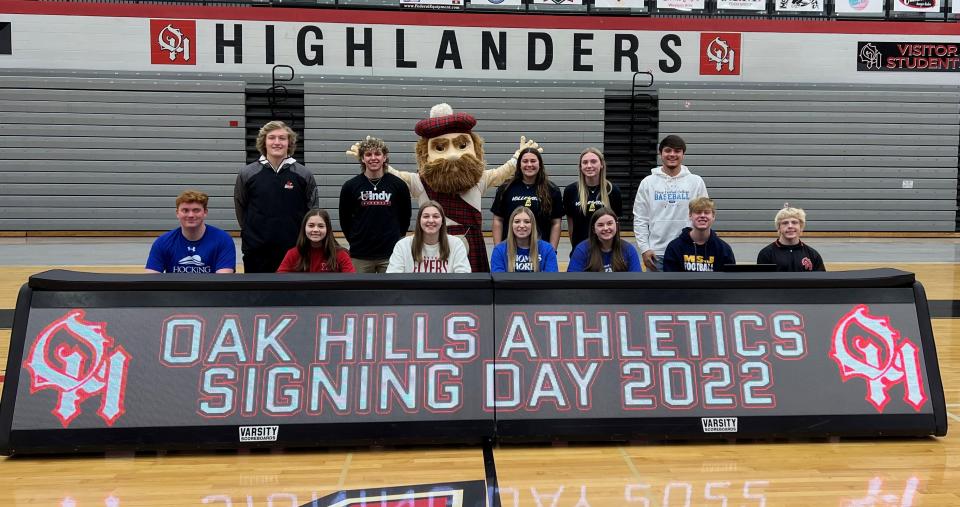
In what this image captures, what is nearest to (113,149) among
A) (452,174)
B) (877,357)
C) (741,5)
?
(452,174)

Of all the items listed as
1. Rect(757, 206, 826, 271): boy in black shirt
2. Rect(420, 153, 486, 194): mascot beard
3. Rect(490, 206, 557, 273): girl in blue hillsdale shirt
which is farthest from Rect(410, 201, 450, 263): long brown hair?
Rect(757, 206, 826, 271): boy in black shirt

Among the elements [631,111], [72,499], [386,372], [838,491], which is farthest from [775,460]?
[631,111]

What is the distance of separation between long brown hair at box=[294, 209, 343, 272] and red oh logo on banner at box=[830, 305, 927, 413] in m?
2.94

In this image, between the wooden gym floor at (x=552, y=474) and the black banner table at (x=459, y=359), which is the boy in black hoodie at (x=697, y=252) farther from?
the wooden gym floor at (x=552, y=474)

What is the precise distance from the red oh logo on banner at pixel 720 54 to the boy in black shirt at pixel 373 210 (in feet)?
35.0

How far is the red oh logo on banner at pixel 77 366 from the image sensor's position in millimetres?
3900

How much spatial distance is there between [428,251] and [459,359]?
145 cm

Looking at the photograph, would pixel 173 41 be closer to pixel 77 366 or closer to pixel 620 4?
pixel 620 4

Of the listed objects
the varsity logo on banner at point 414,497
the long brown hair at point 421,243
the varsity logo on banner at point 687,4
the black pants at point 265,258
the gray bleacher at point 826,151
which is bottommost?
the varsity logo on banner at point 414,497

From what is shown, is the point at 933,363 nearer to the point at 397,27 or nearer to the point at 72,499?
the point at 72,499

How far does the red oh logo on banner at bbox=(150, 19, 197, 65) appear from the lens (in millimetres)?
14492

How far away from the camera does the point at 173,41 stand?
575 inches

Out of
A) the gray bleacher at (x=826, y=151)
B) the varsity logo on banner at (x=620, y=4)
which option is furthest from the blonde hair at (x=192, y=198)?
the gray bleacher at (x=826, y=151)

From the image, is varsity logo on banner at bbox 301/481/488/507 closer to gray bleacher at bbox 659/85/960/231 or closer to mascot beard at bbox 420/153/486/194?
mascot beard at bbox 420/153/486/194
